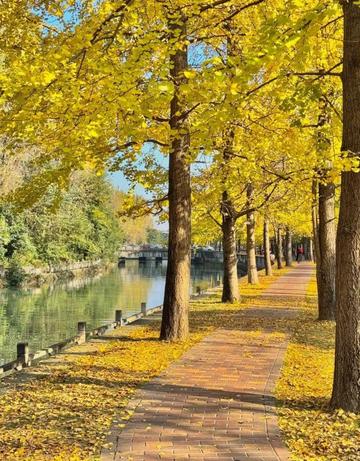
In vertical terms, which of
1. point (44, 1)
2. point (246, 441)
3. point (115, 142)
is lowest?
point (246, 441)

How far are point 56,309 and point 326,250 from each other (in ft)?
53.5

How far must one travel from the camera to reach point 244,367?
899 centimetres

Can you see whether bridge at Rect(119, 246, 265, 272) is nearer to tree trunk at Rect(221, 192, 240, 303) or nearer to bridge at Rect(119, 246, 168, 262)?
bridge at Rect(119, 246, 168, 262)

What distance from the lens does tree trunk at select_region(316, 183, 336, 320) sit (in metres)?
14.3

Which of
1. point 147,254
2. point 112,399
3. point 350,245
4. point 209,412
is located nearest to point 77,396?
point 112,399

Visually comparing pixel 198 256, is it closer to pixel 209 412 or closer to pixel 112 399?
pixel 112 399

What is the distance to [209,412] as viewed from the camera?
258 inches

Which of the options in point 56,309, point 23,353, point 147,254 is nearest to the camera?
point 23,353

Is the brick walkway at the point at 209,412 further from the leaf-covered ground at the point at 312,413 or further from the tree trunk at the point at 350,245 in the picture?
the tree trunk at the point at 350,245

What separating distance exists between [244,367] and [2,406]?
12.6 ft

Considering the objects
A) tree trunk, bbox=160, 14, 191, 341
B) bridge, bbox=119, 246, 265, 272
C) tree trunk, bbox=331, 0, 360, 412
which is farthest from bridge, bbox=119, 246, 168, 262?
tree trunk, bbox=331, 0, 360, 412

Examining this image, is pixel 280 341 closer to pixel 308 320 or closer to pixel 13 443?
pixel 308 320

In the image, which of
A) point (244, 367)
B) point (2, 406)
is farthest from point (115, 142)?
point (2, 406)

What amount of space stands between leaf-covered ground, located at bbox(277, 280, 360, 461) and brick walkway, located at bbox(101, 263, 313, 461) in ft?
0.55
